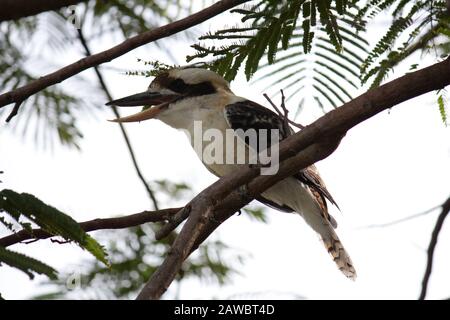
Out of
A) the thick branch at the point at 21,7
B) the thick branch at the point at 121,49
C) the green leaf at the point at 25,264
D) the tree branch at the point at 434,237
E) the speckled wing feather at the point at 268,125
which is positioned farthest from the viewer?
the speckled wing feather at the point at 268,125

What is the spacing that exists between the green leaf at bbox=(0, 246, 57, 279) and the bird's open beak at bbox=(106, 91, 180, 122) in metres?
2.09

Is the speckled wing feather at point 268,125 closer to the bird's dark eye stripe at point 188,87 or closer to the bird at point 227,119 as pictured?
the bird at point 227,119

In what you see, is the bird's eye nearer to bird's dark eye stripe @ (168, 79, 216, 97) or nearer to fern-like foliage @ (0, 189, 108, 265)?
bird's dark eye stripe @ (168, 79, 216, 97)

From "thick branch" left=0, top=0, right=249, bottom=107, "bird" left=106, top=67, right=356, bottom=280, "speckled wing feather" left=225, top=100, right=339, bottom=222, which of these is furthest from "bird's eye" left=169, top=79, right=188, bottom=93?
"thick branch" left=0, top=0, right=249, bottom=107

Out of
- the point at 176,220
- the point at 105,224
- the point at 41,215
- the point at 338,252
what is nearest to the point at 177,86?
the point at 338,252

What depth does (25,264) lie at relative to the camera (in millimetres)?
2549

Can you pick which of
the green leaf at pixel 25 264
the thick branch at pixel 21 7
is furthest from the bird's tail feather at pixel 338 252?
the green leaf at pixel 25 264

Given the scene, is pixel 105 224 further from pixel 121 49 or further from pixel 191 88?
pixel 191 88

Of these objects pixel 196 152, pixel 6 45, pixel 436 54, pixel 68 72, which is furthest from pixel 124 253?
pixel 436 54

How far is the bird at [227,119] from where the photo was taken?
4.73 meters

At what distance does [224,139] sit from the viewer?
4.66 metres

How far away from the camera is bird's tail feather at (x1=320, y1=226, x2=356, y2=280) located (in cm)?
496

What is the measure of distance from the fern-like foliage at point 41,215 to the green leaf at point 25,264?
0.10m

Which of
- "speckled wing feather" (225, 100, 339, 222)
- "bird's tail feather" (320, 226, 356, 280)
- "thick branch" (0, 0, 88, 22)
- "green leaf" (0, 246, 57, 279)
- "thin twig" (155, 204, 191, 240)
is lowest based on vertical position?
"green leaf" (0, 246, 57, 279)
